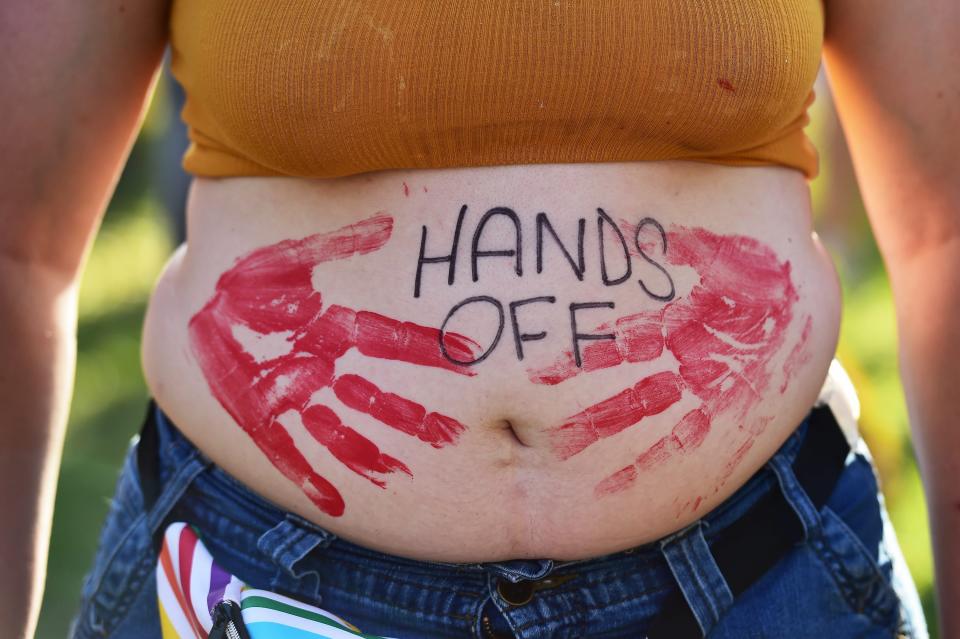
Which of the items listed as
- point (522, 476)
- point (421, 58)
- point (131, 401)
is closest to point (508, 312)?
point (522, 476)

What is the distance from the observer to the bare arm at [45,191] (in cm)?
125

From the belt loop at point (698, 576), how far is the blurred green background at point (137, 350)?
1.75 meters

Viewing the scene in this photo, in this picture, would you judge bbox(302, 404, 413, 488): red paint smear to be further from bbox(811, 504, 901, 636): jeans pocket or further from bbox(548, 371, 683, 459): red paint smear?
bbox(811, 504, 901, 636): jeans pocket

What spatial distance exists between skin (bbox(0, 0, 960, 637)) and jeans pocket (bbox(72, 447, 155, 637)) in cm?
8

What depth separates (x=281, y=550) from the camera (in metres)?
1.24

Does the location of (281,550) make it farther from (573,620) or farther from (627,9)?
(627,9)

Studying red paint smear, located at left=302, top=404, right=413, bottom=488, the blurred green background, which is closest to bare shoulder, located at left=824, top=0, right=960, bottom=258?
red paint smear, located at left=302, top=404, right=413, bottom=488

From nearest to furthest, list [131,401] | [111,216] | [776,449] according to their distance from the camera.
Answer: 1. [776,449]
2. [131,401]
3. [111,216]

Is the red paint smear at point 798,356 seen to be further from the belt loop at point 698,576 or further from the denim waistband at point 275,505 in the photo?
the belt loop at point 698,576

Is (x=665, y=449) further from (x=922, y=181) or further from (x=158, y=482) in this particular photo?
(x=158, y=482)

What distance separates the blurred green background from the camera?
10.5ft

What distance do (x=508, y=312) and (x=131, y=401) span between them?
337 cm

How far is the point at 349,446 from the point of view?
119 centimetres

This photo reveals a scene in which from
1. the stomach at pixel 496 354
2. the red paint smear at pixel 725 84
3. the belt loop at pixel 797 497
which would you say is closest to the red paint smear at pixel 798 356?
the stomach at pixel 496 354
